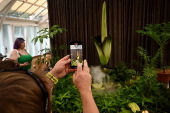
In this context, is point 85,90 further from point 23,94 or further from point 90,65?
point 90,65

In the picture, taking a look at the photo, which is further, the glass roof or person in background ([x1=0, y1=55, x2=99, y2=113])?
the glass roof

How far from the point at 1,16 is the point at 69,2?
2.30 m

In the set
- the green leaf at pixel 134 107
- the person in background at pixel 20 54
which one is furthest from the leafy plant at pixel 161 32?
the person in background at pixel 20 54

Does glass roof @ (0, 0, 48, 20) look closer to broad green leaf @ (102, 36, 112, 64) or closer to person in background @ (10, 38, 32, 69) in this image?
person in background @ (10, 38, 32, 69)

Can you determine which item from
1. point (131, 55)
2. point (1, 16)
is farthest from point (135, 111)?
point (1, 16)

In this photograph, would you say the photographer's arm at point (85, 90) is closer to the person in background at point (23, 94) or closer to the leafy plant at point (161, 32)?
the person in background at point (23, 94)

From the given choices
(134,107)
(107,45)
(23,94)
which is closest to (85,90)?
(23,94)

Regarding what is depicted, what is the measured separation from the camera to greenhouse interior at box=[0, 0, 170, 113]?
38cm

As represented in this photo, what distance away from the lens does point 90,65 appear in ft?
9.36

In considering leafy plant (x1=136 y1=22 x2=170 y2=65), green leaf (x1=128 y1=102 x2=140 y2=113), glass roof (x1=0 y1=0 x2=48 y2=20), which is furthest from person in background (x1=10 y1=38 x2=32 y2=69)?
glass roof (x1=0 y1=0 x2=48 y2=20)

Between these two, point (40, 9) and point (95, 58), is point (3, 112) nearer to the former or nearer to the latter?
point (95, 58)

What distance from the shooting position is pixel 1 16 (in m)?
4.49

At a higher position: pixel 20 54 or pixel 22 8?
pixel 22 8

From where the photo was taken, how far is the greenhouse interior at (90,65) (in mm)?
381
